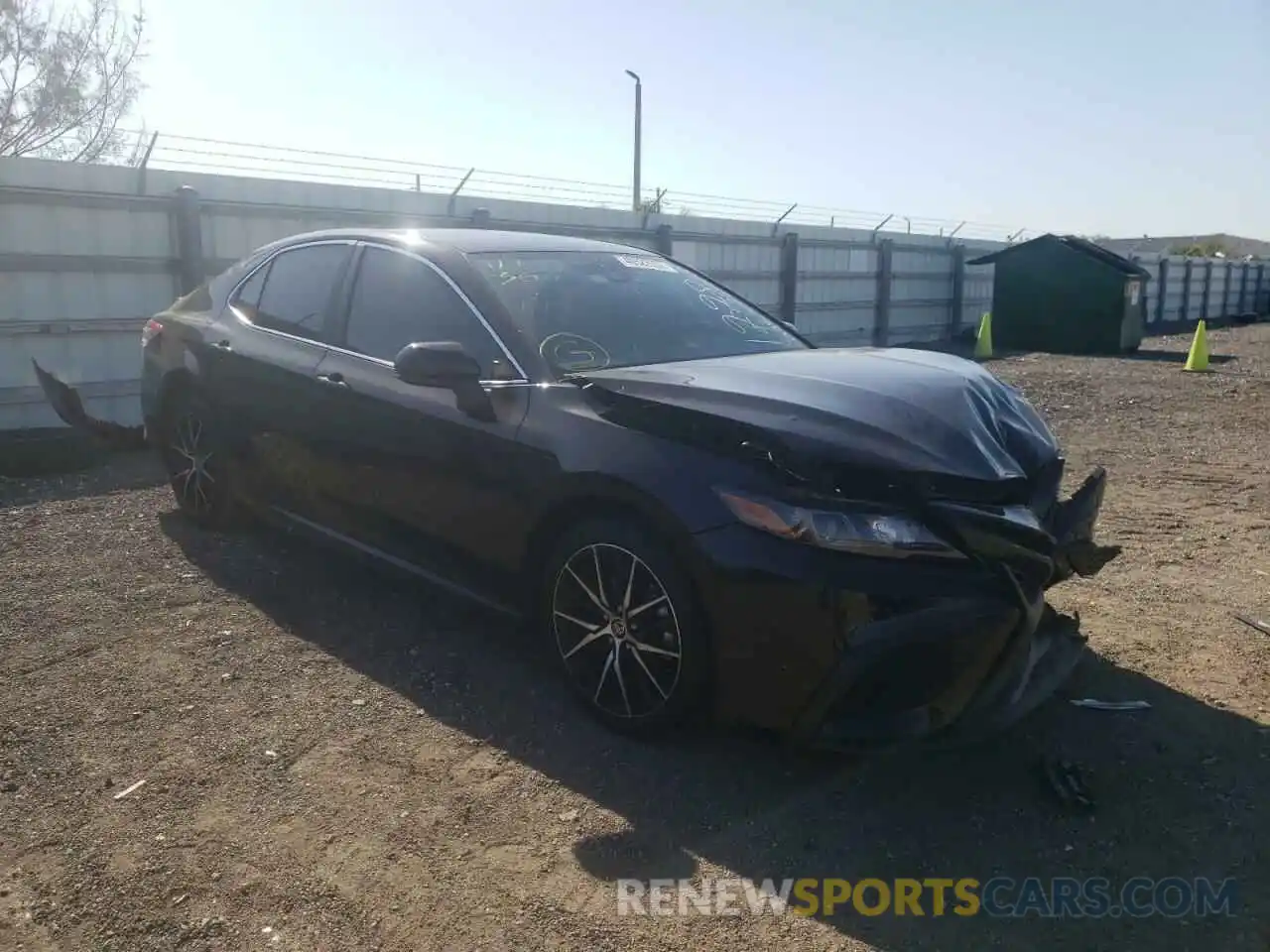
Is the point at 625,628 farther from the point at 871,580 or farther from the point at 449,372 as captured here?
the point at 449,372

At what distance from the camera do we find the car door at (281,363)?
15.0 feet

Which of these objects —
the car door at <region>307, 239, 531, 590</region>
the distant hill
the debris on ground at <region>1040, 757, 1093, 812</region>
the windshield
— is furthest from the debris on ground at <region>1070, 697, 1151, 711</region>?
the distant hill

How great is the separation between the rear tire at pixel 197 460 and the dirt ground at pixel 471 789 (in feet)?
1.87

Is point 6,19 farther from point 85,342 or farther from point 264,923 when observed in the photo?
point 264,923

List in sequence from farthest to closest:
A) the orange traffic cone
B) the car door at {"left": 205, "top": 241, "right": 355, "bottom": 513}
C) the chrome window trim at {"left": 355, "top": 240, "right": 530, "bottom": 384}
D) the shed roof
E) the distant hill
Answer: the distant hill → the shed roof → the orange traffic cone → the car door at {"left": 205, "top": 241, "right": 355, "bottom": 513} → the chrome window trim at {"left": 355, "top": 240, "right": 530, "bottom": 384}

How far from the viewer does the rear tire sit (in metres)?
5.26

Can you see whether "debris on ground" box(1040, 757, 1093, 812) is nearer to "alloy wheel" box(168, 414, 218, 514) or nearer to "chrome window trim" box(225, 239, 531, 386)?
"chrome window trim" box(225, 239, 531, 386)

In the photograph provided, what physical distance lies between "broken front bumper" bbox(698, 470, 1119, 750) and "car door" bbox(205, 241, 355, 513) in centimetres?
225

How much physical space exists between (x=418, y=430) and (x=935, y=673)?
209cm

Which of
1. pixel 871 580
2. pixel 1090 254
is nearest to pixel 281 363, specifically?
pixel 871 580

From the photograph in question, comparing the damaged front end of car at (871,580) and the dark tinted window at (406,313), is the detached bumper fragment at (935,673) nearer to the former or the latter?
the damaged front end of car at (871,580)

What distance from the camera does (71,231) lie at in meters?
8.63

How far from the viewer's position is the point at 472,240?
14.3ft

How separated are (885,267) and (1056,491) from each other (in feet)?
58.0
